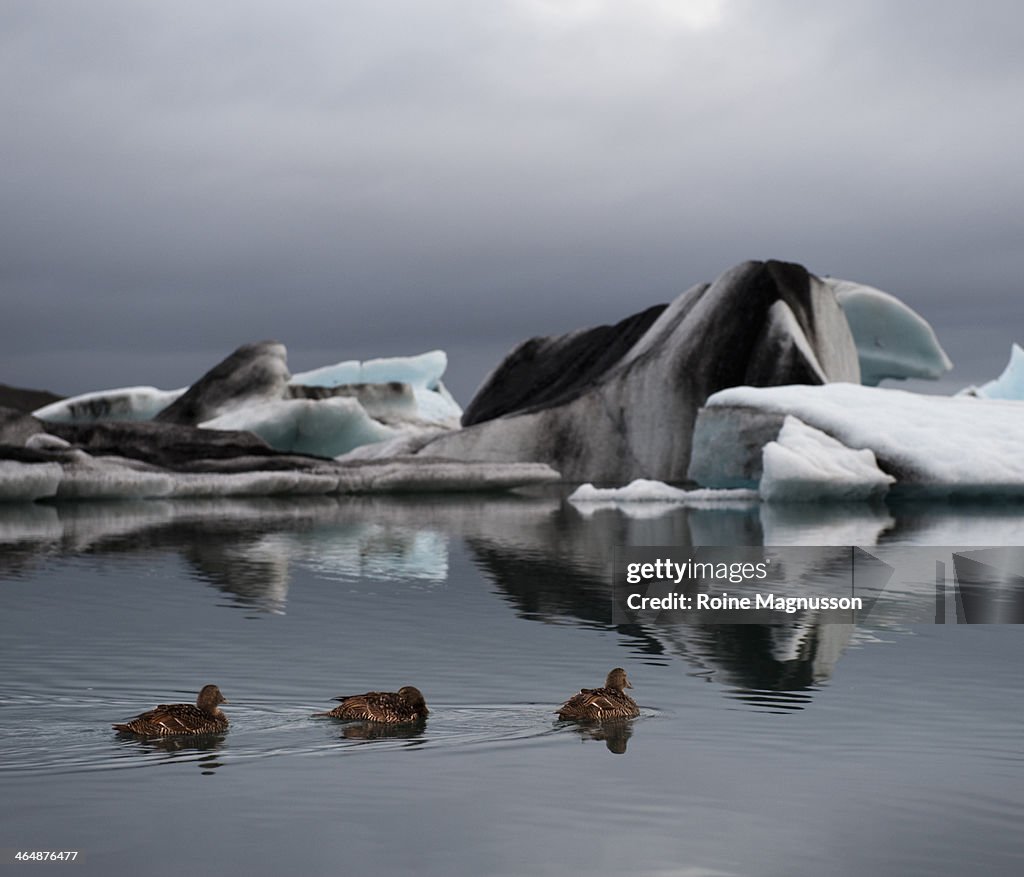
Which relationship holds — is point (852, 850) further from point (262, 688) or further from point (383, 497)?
point (383, 497)

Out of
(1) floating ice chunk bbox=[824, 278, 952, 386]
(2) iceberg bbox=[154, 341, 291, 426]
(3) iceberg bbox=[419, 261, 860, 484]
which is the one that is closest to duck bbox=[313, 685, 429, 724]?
(3) iceberg bbox=[419, 261, 860, 484]

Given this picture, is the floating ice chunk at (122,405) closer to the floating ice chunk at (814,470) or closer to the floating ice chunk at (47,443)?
the floating ice chunk at (47,443)

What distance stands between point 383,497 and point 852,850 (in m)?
22.0

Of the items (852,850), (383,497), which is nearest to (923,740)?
(852,850)

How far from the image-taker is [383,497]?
26031 millimetres

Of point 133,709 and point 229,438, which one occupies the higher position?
point 229,438

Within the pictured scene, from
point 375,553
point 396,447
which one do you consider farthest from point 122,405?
point 375,553

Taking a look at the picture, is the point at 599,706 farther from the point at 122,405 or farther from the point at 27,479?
the point at 122,405

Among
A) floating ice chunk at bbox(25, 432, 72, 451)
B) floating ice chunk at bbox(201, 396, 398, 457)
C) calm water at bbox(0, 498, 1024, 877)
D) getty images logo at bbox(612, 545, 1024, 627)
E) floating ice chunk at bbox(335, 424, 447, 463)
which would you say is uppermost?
floating ice chunk at bbox(201, 396, 398, 457)

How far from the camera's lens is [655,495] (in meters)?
23.5

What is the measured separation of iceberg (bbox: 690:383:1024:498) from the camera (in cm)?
2178

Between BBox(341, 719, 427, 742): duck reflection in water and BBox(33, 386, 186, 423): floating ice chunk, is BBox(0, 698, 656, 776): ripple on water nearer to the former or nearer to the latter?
BBox(341, 719, 427, 742): duck reflection in water

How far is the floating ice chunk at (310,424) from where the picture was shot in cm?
3253

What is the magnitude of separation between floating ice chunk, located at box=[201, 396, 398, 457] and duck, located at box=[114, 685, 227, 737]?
2679 cm
